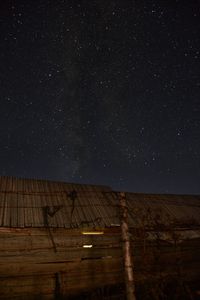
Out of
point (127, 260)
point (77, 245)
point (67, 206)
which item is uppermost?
point (67, 206)

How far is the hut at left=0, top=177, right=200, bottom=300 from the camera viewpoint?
10578mm

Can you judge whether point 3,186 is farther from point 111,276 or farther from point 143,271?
point 143,271

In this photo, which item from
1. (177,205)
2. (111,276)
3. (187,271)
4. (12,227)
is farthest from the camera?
(177,205)

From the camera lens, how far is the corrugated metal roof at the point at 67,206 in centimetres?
1086

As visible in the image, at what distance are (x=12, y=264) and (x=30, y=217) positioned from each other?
1935mm

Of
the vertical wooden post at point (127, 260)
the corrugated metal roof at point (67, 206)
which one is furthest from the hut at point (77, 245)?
the vertical wooden post at point (127, 260)

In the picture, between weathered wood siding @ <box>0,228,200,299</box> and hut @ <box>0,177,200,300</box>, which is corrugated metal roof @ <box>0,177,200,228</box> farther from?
weathered wood siding @ <box>0,228,200,299</box>

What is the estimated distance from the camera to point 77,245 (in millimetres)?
11938

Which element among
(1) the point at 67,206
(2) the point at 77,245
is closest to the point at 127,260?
(2) the point at 77,245

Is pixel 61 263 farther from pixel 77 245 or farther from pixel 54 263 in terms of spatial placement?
pixel 77 245

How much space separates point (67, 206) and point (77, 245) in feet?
5.85

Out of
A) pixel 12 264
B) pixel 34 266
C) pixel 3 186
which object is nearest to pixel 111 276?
pixel 34 266

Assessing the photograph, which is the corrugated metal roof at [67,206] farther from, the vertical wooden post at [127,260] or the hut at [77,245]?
the vertical wooden post at [127,260]

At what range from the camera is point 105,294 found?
11.3 m
